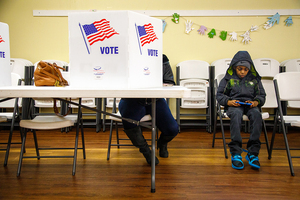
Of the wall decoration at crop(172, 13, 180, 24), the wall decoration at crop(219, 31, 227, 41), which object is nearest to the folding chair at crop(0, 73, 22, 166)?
the wall decoration at crop(172, 13, 180, 24)

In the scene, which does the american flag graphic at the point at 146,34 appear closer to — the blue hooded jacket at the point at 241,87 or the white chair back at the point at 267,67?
the blue hooded jacket at the point at 241,87

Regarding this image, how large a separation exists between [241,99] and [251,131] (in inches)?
13.4

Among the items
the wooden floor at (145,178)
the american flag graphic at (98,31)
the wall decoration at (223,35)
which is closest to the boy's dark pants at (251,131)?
Result: the wooden floor at (145,178)

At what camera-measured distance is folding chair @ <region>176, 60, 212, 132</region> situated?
3369 mm

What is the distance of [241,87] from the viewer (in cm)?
212

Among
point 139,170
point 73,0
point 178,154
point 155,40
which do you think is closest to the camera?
point 155,40

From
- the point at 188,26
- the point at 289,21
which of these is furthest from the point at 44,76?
the point at 289,21

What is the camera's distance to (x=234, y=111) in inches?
76.5

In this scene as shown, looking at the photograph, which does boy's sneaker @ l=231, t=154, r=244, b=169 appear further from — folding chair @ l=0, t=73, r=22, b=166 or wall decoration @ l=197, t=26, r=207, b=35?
wall decoration @ l=197, t=26, r=207, b=35

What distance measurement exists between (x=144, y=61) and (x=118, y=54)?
0.15m

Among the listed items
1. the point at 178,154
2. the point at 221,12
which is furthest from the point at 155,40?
the point at 221,12

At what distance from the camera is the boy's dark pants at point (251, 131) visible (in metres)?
1.83

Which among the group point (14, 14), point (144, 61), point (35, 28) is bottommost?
point (144, 61)

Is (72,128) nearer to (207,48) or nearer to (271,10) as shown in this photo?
(207,48)
